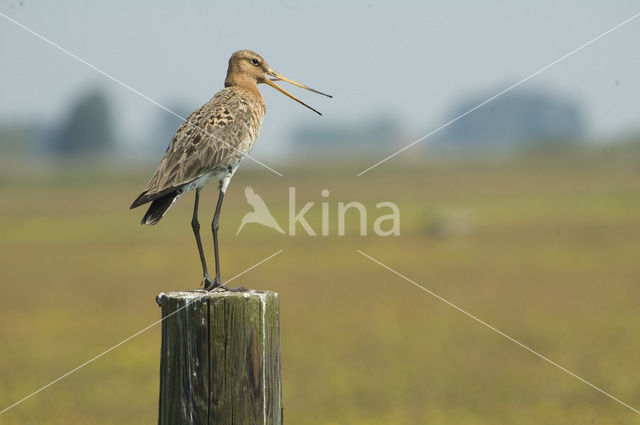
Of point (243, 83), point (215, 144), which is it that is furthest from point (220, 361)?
point (243, 83)

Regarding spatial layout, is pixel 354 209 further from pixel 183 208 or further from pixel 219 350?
pixel 219 350

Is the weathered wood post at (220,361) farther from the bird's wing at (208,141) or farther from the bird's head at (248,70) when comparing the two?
the bird's head at (248,70)

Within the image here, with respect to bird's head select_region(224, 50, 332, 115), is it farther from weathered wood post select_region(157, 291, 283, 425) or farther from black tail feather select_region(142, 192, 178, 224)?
weathered wood post select_region(157, 291, 283, 425)

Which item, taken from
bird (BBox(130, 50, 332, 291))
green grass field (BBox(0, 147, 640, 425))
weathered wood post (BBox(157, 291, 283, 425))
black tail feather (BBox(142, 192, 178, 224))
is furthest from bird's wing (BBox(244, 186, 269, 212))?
green grass field (BBox(0, 147, 640, 425))

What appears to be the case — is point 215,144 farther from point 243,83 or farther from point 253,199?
point 243,83

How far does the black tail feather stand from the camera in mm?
5949

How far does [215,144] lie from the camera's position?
6578 mm

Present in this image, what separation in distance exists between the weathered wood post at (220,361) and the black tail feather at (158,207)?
4.30ft

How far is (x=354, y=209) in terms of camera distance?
250 ft

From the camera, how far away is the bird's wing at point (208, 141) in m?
6.18

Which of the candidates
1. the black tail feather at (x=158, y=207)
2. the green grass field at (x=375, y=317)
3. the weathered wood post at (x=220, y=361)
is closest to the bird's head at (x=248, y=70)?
the black tail feather at (x=158, y=207)

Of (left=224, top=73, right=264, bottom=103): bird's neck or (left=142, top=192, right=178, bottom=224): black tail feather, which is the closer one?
(left=142, top=192, right=178, bottom=224): black tail feather

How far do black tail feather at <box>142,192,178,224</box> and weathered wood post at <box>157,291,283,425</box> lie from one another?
1310 millimetres

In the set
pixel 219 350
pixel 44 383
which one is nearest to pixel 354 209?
pixel 44 383
